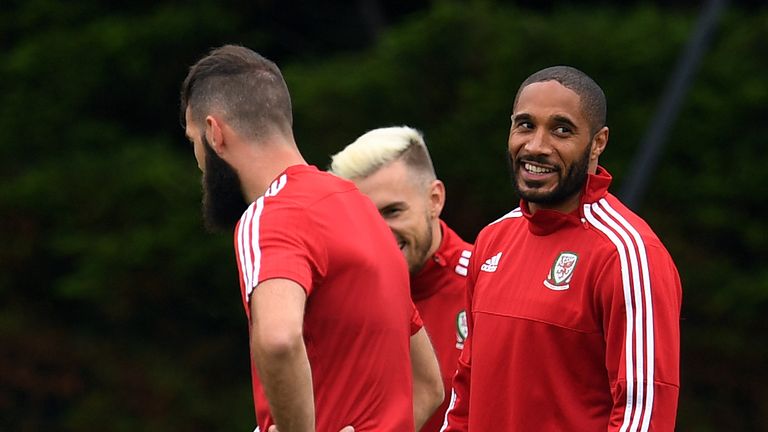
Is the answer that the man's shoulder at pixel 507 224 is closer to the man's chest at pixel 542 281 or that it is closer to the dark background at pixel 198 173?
the man's chest at pixel 542 281

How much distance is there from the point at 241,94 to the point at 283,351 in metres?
0.78

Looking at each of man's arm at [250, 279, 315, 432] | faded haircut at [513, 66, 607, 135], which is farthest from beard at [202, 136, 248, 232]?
faded haircut at [513, 66, 607, 135]

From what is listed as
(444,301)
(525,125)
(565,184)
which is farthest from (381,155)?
(565,184)

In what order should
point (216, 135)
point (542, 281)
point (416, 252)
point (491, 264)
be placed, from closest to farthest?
point (216, 135) < point (542, 281) < point (491, 264) < point (416, 252)

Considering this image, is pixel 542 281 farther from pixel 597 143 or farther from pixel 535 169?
pixel 597 143

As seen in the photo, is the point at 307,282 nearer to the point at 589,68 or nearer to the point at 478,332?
the point at 478,332

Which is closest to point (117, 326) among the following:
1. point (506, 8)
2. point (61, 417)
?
point (61, 417)

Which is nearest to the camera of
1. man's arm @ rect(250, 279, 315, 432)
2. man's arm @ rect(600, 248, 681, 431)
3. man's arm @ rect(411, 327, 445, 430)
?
man's arm @ rect(250, 279, 315, 432)

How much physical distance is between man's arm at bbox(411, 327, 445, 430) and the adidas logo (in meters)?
0.26

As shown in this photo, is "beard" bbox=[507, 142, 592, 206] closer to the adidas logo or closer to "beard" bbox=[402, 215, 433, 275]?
the adidas logo

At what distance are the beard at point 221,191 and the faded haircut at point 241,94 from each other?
0.10 metres

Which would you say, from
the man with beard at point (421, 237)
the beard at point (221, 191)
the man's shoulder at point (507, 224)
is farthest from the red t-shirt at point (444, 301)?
the beard at point (221, 191)

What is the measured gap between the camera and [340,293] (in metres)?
3.13

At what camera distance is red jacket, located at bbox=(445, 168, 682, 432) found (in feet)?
10.6
